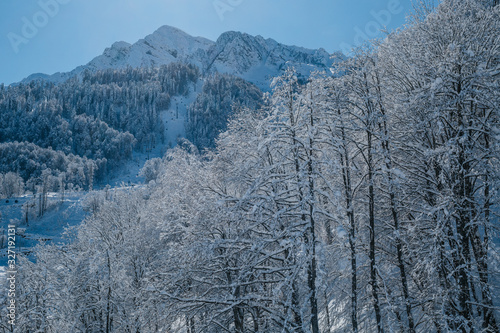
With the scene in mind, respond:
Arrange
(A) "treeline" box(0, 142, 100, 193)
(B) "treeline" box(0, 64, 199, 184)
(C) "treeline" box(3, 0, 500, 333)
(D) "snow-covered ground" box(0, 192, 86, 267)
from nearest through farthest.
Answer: (C) "treeline" box(3, 0, 500, 333) → (D) "snow-covered ground" box(0, 192, 86, 267) → (A) "treeline" box(0, 142, 100, 193) → (B) "treeline" box(0, 64, 199, 184)

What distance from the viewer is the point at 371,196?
8594 millimetres

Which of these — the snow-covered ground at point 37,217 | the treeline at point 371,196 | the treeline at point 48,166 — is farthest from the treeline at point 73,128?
the treeline at point 371,196

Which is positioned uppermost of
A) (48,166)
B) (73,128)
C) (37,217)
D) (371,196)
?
(73,128)

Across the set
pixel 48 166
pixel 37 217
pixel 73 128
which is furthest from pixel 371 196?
pixel 73 128

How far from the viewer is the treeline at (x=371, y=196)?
7328 millimetres

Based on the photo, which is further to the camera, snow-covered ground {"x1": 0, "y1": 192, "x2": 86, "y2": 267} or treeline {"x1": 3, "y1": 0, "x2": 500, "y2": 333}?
snow-covered ground {"x1": 0, "y1": 192, "x2": 86, "y2": 267}

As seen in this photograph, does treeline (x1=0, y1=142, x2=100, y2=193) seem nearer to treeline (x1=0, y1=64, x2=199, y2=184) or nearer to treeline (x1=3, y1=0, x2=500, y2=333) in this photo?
treeline (x1=0, y1=64, x2=199, y2=184)

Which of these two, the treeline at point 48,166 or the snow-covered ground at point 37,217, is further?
the treeline at point 48,166

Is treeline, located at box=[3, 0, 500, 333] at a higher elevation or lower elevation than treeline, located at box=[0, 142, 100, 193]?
lower

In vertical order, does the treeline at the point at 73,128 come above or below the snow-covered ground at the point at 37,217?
above

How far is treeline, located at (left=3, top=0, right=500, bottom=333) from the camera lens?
733 cm

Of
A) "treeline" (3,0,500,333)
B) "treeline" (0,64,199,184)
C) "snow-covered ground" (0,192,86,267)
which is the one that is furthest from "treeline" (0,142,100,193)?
"treeline" (3,0,500,333)

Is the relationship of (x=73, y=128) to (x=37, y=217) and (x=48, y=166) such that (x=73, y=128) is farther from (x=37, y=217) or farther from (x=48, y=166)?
(x=37, y=217)

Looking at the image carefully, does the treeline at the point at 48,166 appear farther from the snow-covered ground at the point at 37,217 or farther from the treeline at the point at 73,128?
the snow-covered ground at the point at 37,217
